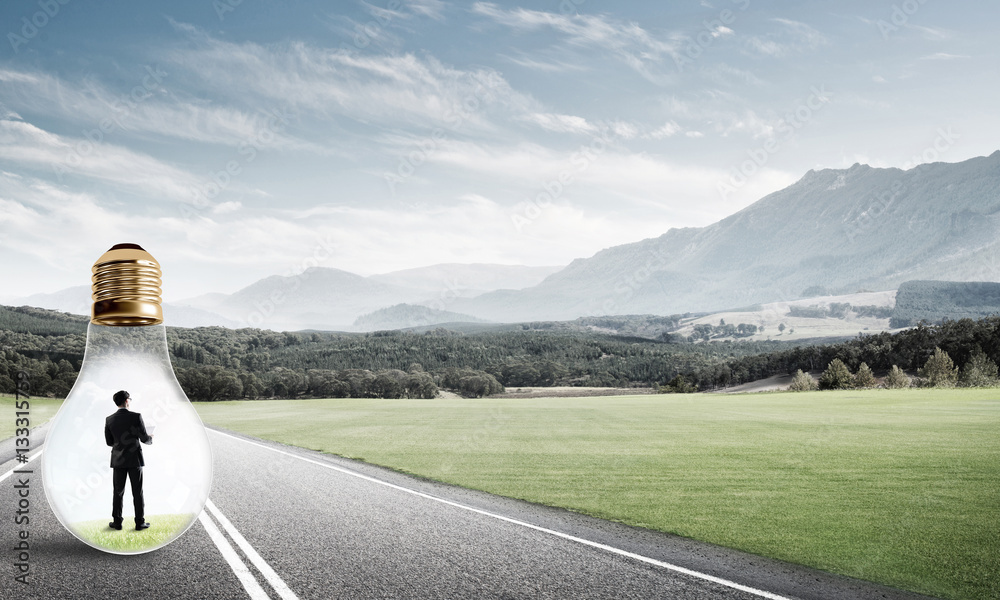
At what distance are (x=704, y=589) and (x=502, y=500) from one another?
25.2ft

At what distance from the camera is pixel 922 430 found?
3039 cm

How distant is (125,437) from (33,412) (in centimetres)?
179

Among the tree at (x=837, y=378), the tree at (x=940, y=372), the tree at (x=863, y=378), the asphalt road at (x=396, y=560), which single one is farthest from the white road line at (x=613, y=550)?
the tree at (x=940, y=372)

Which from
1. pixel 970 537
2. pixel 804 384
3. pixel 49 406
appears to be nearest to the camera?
pixel 49 406

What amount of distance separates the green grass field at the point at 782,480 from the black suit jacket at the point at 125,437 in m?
9.80

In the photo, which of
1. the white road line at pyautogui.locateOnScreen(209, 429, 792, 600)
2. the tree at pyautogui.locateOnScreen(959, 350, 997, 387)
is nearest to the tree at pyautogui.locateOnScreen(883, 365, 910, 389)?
the tree at pyautogui.locateOnScreen(959, 350, 997, 387)

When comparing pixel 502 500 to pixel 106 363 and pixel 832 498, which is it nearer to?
pixel 832 498

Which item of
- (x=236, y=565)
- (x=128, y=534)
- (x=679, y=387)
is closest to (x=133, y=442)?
(x=128, y=534)

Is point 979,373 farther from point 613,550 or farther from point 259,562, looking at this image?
point 259,562

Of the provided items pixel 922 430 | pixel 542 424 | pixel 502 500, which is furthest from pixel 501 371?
pixel 502 500

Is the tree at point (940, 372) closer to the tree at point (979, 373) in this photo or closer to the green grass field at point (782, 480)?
the tree at point (979, 373)

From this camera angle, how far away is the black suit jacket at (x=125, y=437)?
13.5ft

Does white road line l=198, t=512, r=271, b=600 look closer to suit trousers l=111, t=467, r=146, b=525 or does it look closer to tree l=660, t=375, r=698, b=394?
suit trousers l=111, t=467, r=146, b=525

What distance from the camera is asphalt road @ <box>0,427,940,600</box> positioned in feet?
22.2
